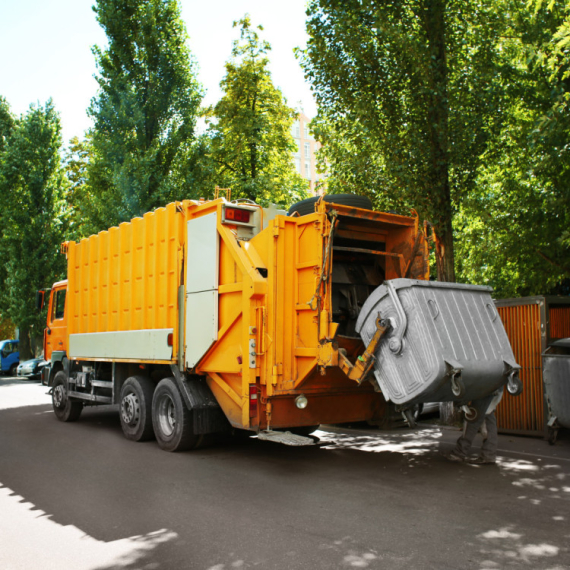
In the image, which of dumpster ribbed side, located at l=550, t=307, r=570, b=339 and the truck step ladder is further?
dumpster ribbed side, located at l=550, t=307, r=570, b=339

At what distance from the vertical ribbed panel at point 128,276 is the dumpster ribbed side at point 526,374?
5493mm

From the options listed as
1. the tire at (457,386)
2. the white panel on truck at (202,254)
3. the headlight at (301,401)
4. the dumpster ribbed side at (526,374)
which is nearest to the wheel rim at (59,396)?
the white panel on truck at (202,254)

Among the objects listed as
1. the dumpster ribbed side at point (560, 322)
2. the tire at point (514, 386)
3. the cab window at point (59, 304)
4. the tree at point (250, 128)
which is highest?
the tree at point (250, 128)

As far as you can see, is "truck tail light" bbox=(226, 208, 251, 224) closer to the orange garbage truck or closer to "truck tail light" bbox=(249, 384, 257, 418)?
Result: the orange garbage truck

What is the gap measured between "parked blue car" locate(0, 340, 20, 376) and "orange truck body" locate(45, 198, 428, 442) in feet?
73.3

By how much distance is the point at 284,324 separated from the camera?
6.71 metres

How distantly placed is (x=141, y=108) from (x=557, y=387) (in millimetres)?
16465

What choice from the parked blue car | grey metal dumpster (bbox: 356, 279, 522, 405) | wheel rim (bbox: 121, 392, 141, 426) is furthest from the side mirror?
the parked blue car

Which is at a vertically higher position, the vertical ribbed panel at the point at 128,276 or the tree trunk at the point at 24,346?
the vertical ribbed panel at the point at 128,276

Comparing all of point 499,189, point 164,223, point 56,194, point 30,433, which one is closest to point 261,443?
point 164,223

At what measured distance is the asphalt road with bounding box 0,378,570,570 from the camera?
13.7 ft

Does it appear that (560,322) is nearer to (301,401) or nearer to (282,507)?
(301,401)

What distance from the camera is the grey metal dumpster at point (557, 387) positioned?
8.16m

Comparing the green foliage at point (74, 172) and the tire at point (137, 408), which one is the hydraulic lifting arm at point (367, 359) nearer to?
the tire at point (137, 408)
